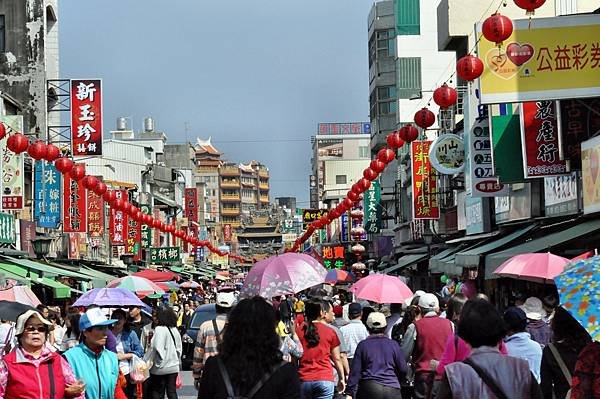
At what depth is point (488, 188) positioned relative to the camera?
26578mm

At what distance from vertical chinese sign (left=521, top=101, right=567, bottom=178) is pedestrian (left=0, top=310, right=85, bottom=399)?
51.2 ft

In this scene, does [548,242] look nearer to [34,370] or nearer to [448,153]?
[448,153]

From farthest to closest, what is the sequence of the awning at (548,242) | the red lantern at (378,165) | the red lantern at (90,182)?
the red lantern at (90,182) → the red lantern at (378,165) → the awning at (548,242)

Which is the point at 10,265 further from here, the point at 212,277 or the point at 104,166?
the point at 212,277

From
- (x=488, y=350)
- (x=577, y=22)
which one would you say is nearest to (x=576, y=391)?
(x=488, y=350)

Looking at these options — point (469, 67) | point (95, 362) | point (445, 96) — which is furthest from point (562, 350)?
point (445, 96)

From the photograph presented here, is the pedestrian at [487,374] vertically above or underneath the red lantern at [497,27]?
underneath

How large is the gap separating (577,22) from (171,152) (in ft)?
348

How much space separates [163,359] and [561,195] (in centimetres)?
1156

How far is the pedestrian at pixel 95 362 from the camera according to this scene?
852cm

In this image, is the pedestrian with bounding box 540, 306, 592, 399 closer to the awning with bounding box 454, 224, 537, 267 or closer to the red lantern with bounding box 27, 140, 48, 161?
the awning with bounding box 454, 224, 537, 267

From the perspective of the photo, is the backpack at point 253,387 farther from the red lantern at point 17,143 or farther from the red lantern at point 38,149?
the red lantern at point 38,149

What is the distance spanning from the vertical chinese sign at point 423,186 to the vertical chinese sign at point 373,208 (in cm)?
2067

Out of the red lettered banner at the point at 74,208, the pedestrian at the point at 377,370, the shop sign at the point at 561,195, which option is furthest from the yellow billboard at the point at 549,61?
the red lettered banner at the point at 74,208
